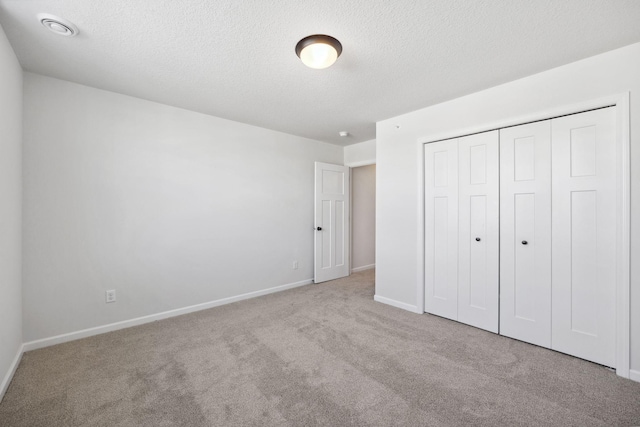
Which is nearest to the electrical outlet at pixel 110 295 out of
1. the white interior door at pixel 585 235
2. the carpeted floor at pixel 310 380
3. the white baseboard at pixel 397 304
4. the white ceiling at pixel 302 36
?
the carpeted floor at pixel 310 380

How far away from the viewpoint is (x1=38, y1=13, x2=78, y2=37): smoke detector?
1.71 metres

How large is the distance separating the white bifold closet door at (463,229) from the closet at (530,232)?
0.03 feet

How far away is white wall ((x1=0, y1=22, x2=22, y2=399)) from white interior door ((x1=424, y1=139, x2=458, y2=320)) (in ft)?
12.0

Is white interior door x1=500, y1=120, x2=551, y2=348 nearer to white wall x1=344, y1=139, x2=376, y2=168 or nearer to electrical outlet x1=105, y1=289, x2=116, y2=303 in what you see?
white wall x1=344, y1=139, x2=376, y2=168

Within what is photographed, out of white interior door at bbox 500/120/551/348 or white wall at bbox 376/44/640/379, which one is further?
white interior door at bbox 500/120/551/348

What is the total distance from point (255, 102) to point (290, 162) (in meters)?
1.36

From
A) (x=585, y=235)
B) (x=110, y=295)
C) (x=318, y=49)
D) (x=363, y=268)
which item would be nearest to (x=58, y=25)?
(x=318, y=49)

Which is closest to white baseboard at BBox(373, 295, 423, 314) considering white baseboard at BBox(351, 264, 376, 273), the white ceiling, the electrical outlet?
white baseboard at BBox(351, 264, 376, 273)

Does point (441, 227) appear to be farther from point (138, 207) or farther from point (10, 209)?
point (10, 209)

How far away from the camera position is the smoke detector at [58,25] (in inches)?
67.3

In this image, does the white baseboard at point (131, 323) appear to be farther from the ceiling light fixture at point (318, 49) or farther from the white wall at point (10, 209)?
the ceiling light fixture at point (318, 49)

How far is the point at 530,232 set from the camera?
8.18 ft

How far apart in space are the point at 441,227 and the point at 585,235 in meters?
1.19

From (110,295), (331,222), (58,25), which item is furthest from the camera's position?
(331,222)
